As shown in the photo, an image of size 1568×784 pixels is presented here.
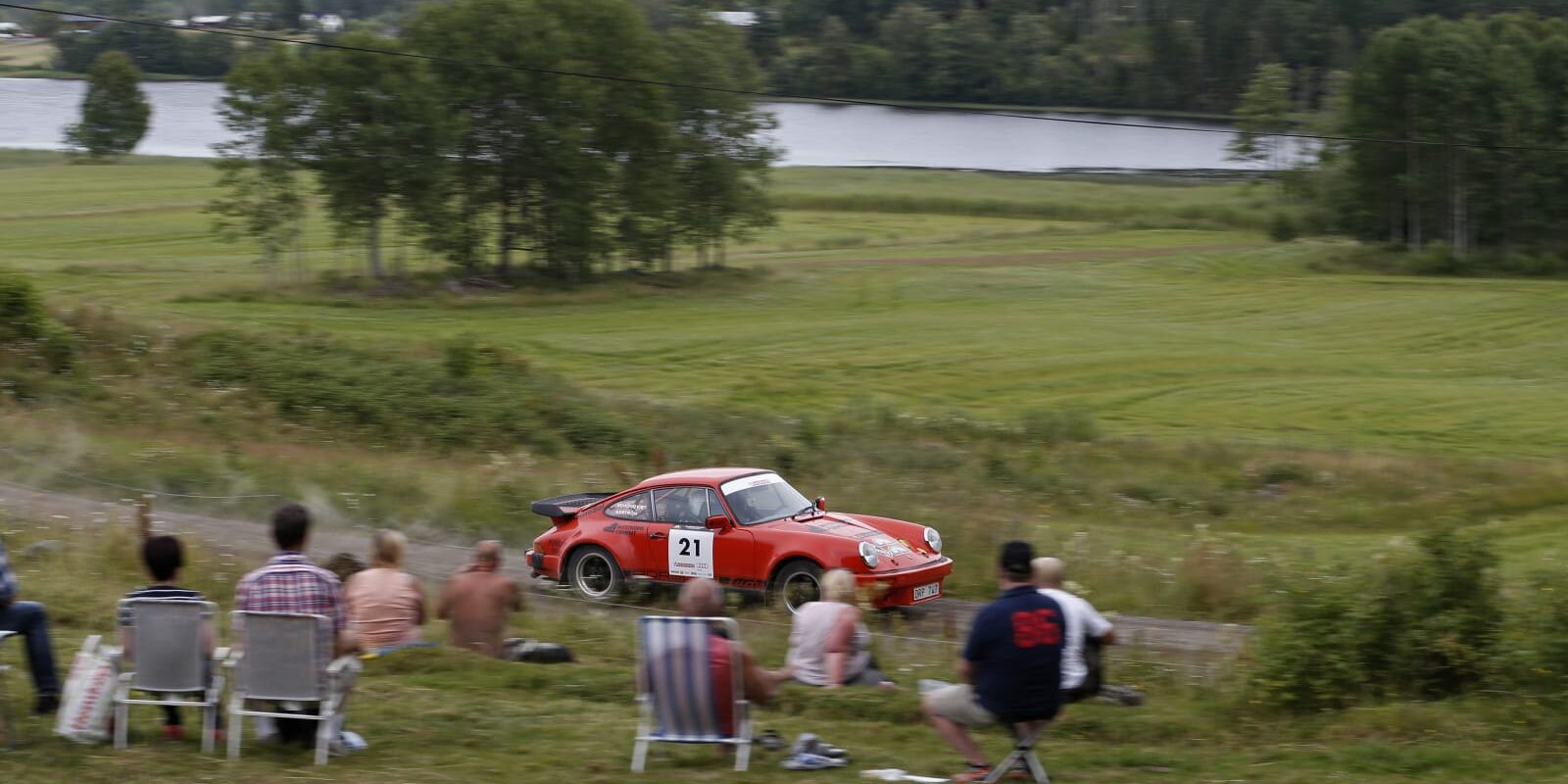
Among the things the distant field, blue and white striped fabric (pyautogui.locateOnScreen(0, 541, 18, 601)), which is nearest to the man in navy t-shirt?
blue and white striped fabric (pyautogui.locateOnScreen(0, 541, 18, 601))

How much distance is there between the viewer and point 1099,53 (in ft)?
482

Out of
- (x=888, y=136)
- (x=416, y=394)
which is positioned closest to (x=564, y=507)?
(x=416, y=394)

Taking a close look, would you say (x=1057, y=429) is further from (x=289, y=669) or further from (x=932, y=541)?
(x=289, y=669)

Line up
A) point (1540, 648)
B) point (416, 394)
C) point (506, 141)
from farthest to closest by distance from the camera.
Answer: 1. point (506, 141)
2. point (416, 394)
3. point (1540, 648)

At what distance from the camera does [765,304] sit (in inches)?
2222

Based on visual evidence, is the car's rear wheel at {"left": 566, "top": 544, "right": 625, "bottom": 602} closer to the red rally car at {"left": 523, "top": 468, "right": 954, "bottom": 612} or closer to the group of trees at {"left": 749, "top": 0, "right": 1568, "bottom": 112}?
the red rally car at {"left": 523, "top": 468, "right": 954, "bottom": 612}

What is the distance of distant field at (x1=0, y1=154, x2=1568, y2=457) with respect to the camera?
3469 centimetres

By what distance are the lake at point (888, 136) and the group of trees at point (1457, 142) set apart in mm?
32372

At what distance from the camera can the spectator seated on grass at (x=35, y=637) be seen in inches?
323

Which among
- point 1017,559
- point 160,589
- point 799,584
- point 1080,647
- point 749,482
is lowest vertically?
point 799,584

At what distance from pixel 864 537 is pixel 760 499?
136cm

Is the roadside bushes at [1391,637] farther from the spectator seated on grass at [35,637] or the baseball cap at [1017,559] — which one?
the spectator seated on grass at [35,637]

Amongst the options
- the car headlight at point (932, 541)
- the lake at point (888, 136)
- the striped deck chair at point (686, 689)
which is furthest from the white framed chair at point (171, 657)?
the lake at point (888, 136)

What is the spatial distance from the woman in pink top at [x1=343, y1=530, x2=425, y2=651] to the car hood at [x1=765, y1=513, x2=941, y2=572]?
16.4ft
